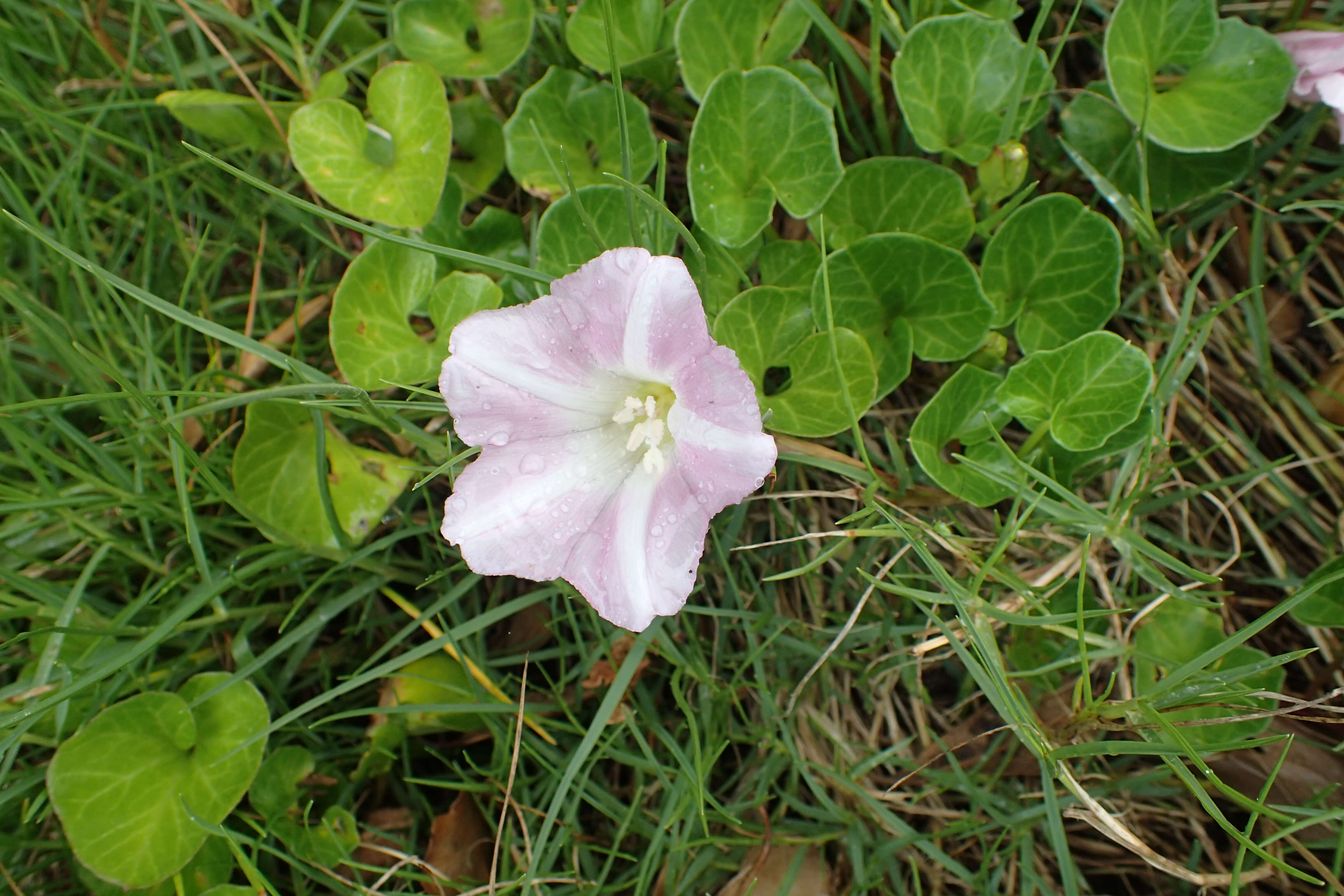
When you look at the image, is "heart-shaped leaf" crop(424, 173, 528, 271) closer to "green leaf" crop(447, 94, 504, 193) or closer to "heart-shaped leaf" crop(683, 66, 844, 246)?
"green leaf" crop(447, 94, 504, 193)

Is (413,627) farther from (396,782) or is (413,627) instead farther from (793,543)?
(793,543)

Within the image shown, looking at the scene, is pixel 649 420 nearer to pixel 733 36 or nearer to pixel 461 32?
pixel 733 36

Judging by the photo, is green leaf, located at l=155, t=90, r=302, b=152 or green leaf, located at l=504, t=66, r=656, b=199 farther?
green leaf, located at l=155, t=90, r=302, b=152

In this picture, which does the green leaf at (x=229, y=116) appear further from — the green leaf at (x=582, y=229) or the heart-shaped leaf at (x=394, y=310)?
the green leaf at (x=582, y=229)

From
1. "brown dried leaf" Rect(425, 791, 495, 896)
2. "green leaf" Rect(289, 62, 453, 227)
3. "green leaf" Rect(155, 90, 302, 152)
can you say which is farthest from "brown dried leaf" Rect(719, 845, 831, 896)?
"green leaf" Rect(155, 90, 302, 152)

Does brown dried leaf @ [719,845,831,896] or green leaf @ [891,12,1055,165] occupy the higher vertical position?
green leaf @ [891,12,1055,165]

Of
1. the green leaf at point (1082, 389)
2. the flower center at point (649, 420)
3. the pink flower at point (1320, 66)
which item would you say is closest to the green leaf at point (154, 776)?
the flower center at point (649, 420)
